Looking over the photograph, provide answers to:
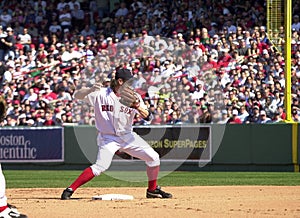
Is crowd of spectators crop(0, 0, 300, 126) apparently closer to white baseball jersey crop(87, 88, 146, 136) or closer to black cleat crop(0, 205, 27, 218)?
white baseball jersey crop(87, 88, 146, 136)

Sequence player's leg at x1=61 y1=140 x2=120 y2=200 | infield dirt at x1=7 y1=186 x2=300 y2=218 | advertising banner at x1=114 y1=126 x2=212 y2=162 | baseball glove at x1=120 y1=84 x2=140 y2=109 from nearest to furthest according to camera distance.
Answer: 1. infield dirt at x1=7 y1=186 x2=300 y2=218
2. baseball glove at x1=120 y1=84 x2=140 y2=109
3. player's leg at x1=61 y1=140 x2=120 y2=200
4. advertising banner at x1=114 y1=126 x2=212 y2=162

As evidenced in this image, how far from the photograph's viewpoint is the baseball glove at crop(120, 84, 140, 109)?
37.1 ft

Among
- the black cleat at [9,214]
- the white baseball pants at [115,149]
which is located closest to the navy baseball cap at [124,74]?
the white baseball pants at [115,149]

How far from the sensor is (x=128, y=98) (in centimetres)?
1144

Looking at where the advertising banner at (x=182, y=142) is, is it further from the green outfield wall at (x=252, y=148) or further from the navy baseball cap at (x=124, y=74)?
the navy baseball cap at (x=124, y=74)

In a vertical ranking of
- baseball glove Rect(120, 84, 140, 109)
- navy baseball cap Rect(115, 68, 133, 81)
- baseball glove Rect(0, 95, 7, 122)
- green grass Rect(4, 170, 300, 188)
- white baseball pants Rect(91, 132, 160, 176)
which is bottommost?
green grass Rect(4, 170, 300, 188)

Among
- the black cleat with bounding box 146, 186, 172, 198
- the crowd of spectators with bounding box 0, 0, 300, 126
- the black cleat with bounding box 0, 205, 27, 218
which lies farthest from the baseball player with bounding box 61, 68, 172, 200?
the crowd of spectators with bounding box 0, 0, 300, 126

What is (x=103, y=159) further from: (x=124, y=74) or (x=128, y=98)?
(x=124, y=74)

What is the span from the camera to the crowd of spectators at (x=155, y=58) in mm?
21391

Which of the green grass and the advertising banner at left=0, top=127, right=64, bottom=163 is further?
the advertising banner at left=0, top=127, right=64, bottom=163

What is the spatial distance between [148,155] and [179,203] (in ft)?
3.44

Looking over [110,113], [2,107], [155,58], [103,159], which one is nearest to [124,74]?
[110,113]

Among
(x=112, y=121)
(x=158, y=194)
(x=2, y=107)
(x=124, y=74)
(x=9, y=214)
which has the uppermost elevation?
(x=124, y=74)

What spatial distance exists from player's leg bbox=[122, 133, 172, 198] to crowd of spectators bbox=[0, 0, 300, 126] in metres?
8.53
